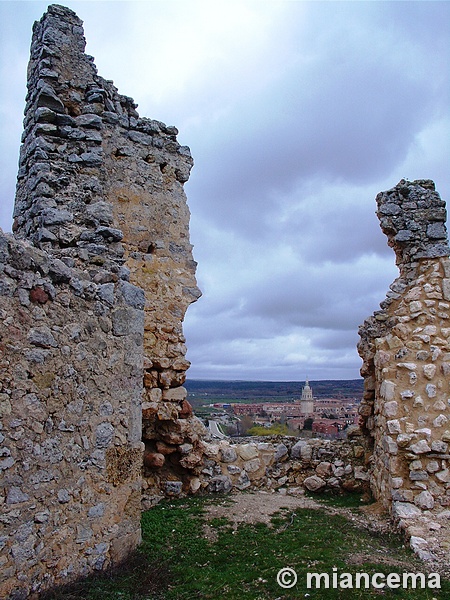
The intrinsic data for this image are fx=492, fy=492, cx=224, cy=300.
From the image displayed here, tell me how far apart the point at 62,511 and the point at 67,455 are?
1.49 feet

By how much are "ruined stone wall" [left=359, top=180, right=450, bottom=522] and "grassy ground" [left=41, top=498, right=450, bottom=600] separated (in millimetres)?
1071

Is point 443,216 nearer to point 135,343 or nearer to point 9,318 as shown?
point 135,343

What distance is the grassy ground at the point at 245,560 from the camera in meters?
4.25

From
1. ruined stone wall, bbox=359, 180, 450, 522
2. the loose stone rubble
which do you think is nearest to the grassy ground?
the loose stone rubble

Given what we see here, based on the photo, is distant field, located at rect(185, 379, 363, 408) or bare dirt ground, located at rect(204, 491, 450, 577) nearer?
bare dirt ground, located at rect(204, 491, 450, 577)

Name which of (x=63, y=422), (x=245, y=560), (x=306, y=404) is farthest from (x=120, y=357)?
(x=306, y=404)

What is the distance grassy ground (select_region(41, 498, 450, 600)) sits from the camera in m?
4.25

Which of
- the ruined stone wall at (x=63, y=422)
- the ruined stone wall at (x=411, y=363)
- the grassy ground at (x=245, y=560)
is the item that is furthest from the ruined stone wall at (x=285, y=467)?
the ruined stone wall at (x=63, y=422)

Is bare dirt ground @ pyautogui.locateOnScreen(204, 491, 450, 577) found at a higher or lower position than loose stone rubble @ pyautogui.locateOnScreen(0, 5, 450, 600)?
lower

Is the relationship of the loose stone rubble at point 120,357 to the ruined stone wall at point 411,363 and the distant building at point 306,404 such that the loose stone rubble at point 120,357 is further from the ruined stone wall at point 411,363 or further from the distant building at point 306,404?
the distant building at point 306,404

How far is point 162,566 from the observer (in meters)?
4.78

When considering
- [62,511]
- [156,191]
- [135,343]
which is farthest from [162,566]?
[156,191]

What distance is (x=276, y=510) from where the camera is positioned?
7.09 metres

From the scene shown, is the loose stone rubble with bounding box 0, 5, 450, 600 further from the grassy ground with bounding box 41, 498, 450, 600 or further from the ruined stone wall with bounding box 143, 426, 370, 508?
the grassy ground with bounding box 41, 498, 450, 600
